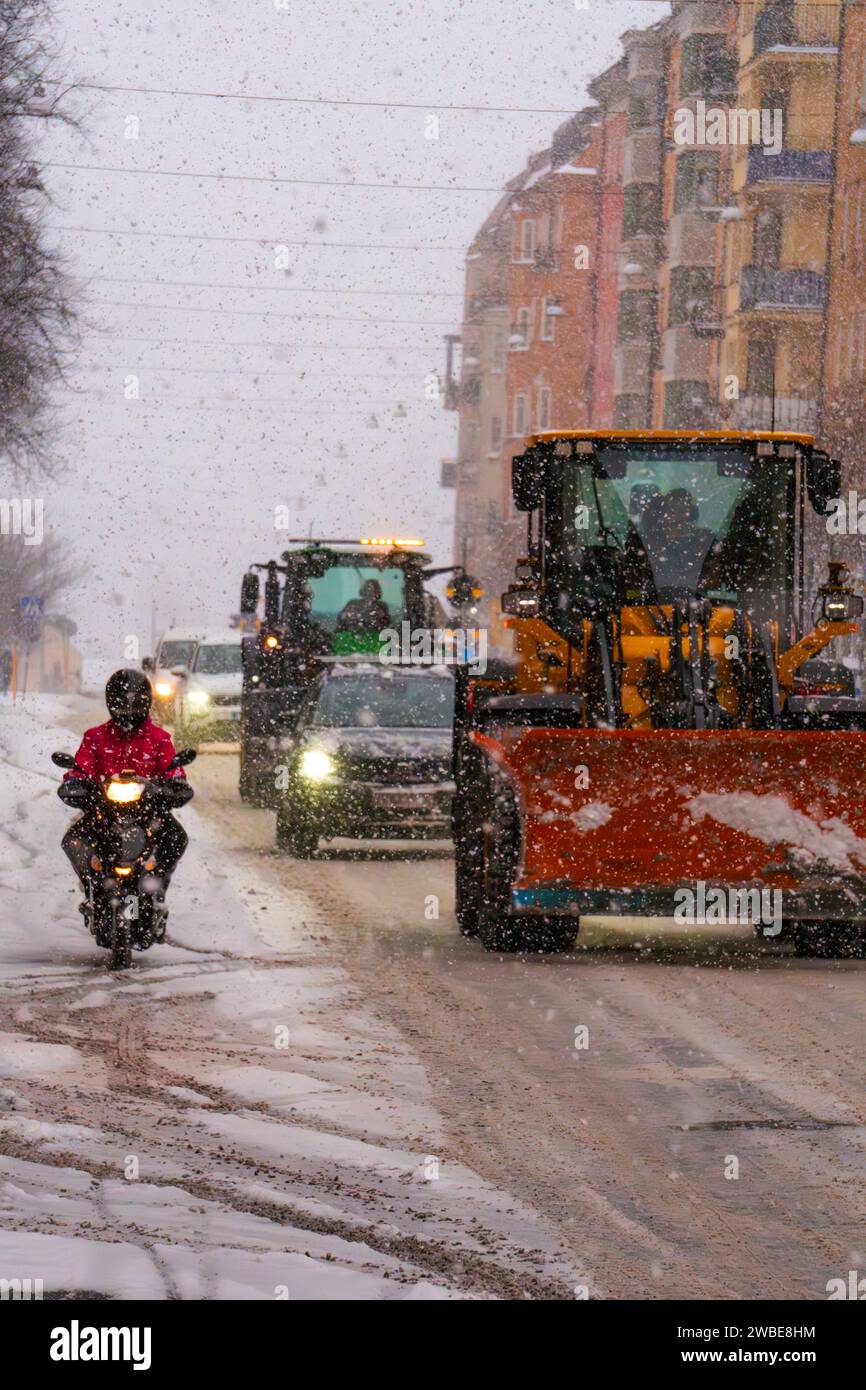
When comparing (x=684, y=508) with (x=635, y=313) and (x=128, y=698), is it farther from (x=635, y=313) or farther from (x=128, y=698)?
(x=635, y=313)

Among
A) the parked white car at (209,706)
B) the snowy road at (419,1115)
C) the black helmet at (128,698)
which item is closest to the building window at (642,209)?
the parked white car at (209,706)

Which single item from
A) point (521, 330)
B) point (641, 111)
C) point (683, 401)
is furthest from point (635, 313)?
point (521, 330)

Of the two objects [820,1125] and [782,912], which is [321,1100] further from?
[782,912]

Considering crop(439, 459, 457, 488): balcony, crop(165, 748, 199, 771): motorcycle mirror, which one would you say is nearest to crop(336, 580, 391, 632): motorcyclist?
crop(165, 748, 199, 771): motorcycle mirror

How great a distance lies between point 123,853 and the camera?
11883 mm

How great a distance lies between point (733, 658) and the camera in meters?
13.7

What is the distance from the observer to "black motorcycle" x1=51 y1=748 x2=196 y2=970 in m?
11.9

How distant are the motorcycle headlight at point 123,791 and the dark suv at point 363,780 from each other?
268 inches

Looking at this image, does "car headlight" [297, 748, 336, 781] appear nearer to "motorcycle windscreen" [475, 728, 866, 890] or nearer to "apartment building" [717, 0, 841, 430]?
"motorcycle windscreen" [475, 728, 866, 890]

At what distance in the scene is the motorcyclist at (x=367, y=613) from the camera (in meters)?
24.5

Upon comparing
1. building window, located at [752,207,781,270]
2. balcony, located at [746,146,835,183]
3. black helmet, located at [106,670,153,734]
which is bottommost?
black helmet, located at [106,670,153,734]

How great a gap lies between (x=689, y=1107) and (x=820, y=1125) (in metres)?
0.51

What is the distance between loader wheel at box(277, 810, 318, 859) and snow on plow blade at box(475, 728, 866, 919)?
254 inches
